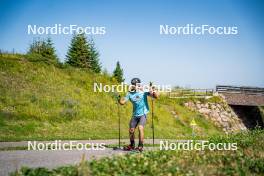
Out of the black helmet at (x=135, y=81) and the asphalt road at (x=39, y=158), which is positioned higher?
the black helmet at (x=135, y=81)

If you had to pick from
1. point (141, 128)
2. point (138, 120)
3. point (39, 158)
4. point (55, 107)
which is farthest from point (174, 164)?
point (55, 107)

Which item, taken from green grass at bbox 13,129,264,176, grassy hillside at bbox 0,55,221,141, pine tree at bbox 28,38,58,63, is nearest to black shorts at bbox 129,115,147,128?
green grass at bbox 13,129,264,176

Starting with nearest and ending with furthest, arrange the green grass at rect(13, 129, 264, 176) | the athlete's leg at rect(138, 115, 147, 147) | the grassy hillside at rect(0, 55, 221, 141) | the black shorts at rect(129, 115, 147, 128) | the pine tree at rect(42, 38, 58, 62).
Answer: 1. the green grass at rect(13, 129, 264, 176)
2. the athlete's leg at rect(138, 115, 147, 147)
3. the black shorts at rect(129, 115, 147, 128)
4. the grassy hillside at rect(0, 55, 221, 141)
5. the pine tree at rect(42, 38, 58, 62)

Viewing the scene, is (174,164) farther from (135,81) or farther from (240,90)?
(240,90)

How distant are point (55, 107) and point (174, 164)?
67.0 ft

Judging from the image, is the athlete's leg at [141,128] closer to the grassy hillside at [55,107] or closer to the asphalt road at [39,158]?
the asphalt road at [39,158]

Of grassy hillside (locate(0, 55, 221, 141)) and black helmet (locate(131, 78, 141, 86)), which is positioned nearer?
black helmet (locate(131, 78, 141, 86))

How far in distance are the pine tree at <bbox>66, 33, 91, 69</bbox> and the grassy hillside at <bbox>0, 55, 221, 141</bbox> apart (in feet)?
75.1

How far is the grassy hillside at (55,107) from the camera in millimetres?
21938

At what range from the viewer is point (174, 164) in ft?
28.1

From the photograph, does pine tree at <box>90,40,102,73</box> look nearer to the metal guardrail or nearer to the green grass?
the metal guardrail

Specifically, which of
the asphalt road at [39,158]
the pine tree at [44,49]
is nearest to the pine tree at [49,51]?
the pine tree at [44,49]

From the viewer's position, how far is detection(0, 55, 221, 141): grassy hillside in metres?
21.9

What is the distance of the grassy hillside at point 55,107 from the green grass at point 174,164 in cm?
966
